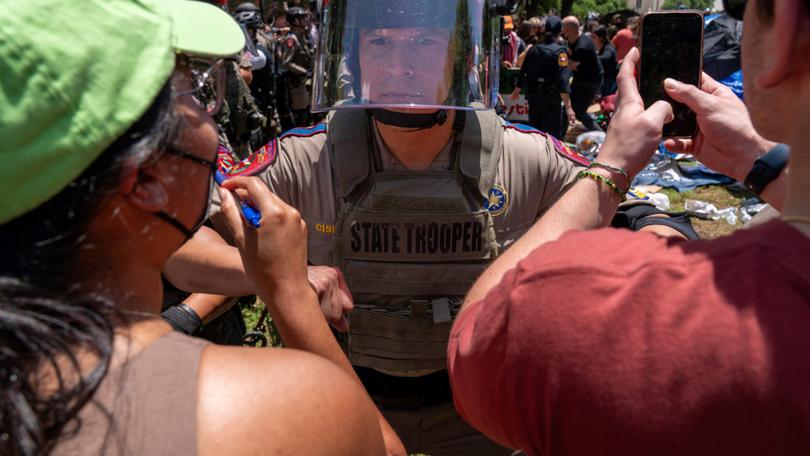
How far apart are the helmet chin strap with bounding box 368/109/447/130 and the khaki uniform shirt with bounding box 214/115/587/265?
8 centimetres

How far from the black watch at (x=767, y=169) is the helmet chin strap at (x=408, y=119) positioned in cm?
90

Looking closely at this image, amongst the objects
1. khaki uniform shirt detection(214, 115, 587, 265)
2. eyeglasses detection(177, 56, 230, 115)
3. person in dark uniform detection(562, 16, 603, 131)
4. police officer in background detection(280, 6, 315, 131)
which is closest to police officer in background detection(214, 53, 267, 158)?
police officer in background detection(280, 6, 315, 131)

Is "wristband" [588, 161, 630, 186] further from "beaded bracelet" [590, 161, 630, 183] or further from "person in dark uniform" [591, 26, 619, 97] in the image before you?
"person in dark uniform" [591, 26, 619, 97]

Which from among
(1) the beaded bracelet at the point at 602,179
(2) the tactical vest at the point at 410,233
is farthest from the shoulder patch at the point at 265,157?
(1) the beaded bracelet at the point at 602,179

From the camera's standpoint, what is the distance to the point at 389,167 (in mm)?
2057

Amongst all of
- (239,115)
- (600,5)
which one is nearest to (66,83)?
(239,115)

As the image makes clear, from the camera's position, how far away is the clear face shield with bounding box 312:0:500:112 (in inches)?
75.5

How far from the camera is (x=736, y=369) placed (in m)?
0.77

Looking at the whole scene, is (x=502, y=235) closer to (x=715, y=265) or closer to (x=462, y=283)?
(x=462, y=283)

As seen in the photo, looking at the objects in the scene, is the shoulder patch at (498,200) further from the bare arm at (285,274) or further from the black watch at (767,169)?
the bare arm at (285,274)

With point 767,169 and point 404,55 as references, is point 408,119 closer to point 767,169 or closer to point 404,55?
point 404,55

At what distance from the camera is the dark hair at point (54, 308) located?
0.82 meters

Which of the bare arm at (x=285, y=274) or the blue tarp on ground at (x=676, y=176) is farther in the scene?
the blue tarp on ground at (x=676, y=176)

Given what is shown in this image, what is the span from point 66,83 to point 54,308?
297 millimetres
